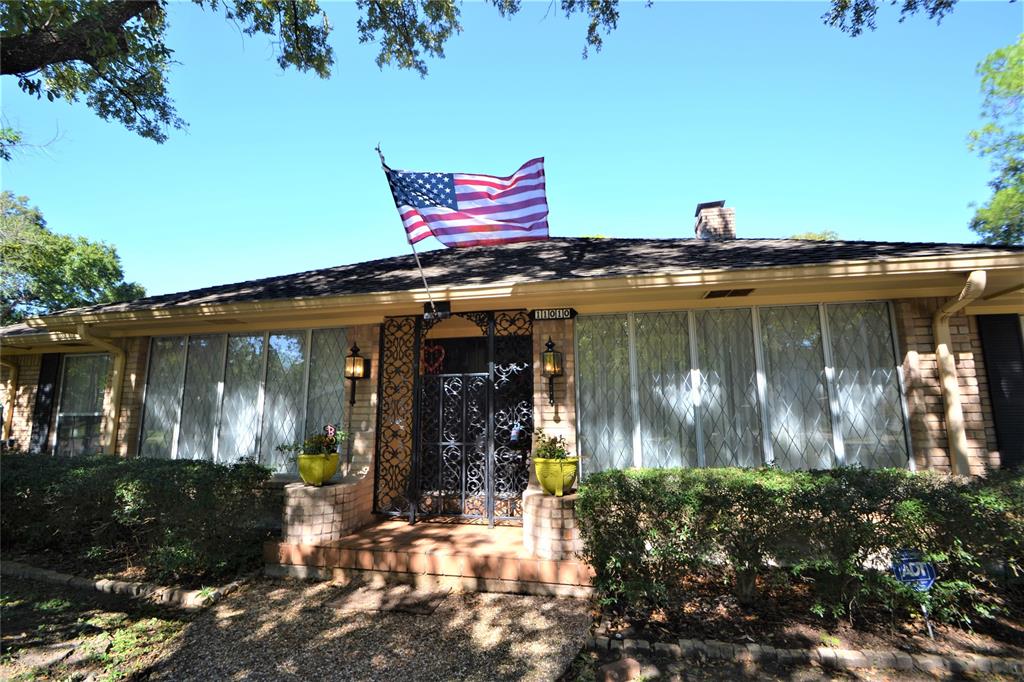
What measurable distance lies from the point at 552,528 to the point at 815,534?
210 cm

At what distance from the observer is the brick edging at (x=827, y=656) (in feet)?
9.57

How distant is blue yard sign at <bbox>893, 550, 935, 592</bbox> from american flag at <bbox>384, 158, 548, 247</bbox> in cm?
428

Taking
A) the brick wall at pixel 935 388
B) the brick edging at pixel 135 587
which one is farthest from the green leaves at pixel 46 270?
the brick wall at pixel 935 388

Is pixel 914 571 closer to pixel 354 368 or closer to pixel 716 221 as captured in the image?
pixel 354 368

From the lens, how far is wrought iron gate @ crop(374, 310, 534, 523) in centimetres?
552

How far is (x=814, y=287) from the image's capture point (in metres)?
4.72

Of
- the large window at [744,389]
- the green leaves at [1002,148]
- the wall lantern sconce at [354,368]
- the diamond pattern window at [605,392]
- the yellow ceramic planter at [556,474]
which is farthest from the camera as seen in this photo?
the green leaves at [1002,148]

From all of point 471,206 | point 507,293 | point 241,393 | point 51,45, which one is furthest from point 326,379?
point 51,45

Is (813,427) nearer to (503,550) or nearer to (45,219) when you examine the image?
(503,550)

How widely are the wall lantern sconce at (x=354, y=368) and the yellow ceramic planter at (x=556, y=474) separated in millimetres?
2653

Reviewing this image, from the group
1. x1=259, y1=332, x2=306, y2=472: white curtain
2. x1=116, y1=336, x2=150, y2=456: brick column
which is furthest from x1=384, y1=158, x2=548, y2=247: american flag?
x1=116, y1=336, x2=150, y2=456: brick column

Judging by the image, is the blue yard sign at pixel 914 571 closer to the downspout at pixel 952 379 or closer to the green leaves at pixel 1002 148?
the downspout at pixel 952 379

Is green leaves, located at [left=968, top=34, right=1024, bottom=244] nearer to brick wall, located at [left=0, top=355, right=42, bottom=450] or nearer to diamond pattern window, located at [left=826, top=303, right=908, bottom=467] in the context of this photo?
diamond pattern window, located at [left=826, top=303, right=908, bottom=467]

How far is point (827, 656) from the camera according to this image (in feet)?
9.95
